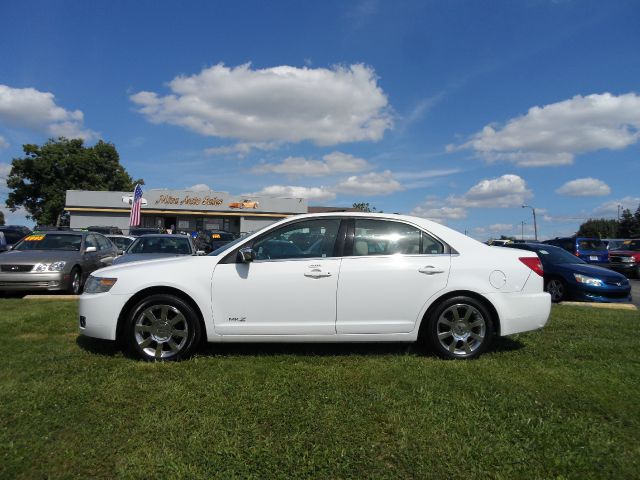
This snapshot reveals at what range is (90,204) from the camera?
150 ft

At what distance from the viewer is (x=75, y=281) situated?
9.88 metres

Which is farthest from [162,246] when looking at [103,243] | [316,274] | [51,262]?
[316,274]

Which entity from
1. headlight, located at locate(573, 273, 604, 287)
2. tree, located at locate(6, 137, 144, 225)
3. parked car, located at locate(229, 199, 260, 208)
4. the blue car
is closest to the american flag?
the blue car

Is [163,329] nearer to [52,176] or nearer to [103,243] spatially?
[103,243]

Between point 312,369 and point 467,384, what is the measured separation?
4.46ft

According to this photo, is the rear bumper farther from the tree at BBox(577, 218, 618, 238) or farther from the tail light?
the tree at BBox(577, 218, 618, 238)

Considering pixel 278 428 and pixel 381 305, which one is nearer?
pixel 278 428

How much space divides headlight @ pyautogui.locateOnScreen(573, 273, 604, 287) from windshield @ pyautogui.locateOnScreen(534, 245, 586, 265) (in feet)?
2.19

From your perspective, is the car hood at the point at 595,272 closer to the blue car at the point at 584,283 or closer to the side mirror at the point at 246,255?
the blue car at the point at 584,283

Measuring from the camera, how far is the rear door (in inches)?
183

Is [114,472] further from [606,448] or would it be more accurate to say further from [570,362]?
[570,362]

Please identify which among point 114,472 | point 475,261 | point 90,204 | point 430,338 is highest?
point 90,204

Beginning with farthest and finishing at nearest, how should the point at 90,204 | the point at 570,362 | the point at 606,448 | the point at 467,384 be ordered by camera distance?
the point at 90,204
the point at 570,362
the point at 467,384
the point at 606,448

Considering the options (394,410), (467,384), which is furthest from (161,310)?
(467,384)
